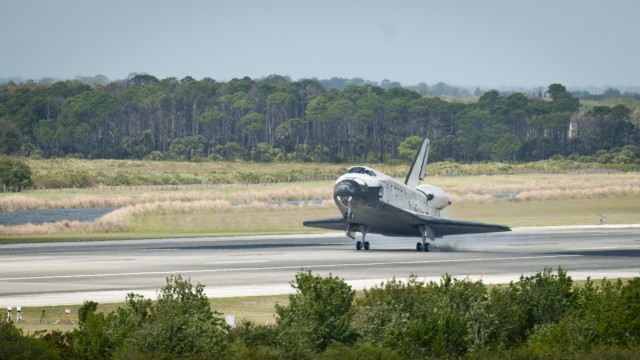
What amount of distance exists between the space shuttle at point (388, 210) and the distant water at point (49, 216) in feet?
141

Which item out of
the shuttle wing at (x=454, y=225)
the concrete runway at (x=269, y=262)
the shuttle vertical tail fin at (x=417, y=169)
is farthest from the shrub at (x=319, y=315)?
the shuttle vertical tail fin at (x=417, y=169)

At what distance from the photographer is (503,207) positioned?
112 m

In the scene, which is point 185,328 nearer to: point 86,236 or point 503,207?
point 86,236

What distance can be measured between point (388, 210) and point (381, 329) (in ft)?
124

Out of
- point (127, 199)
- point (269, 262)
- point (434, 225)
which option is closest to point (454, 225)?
point (434, 225)

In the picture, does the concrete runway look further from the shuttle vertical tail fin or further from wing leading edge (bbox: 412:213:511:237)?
the shuttle vertical tail fin

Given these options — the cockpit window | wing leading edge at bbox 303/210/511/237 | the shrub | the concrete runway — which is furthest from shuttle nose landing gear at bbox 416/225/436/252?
the shrub

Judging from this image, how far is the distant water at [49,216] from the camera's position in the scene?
337ft

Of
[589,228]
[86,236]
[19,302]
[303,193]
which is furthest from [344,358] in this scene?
[303,193]

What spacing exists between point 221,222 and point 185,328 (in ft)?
238

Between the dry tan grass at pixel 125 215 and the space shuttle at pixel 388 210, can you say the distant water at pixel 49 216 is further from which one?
the space shuttle at pixel 388 210

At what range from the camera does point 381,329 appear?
25109 mm

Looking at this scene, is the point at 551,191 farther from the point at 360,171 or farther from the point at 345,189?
the point at 345,189

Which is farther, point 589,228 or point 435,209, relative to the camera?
point 589,228
